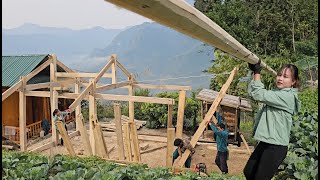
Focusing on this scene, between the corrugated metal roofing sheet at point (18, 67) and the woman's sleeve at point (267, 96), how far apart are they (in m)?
10.6

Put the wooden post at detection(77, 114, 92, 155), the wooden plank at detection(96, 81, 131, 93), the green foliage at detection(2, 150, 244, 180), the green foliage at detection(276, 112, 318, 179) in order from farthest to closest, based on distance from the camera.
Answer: the wooden plank at detection(96, 81, 131, 93), the wooden post at detection(77, 114, 92, 155), the green foliage at detection(276, 112, 318, 179), the green foliage at detection(2, 150, 244, 180)

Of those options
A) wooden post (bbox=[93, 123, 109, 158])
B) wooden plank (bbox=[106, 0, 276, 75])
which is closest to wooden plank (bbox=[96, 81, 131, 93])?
wooden post (bbox=[93, 123, 109, 158])

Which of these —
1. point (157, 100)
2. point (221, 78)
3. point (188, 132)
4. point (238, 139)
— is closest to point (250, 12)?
point (221, 78)

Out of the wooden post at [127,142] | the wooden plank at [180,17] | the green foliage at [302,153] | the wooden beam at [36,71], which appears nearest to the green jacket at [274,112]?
the green foliage at [302,153]

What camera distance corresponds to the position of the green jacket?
2.57m

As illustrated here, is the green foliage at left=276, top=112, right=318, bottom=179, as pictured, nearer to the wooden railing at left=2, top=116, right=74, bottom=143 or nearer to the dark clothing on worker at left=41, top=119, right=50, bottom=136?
the dark clothing on worker at left=41, top=119, right=50, bottom=136

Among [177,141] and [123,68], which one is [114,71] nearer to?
[123,68]

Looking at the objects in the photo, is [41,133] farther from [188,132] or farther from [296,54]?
[296,54]

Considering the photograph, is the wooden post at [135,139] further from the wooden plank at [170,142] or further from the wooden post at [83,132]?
the wooden plank at [170,142]

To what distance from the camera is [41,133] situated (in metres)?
12.7

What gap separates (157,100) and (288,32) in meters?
10.9

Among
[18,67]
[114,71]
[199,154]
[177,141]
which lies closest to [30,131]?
[18,67]

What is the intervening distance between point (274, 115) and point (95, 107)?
6971mm

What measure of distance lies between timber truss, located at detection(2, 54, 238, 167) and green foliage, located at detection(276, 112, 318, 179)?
1.51 metres
